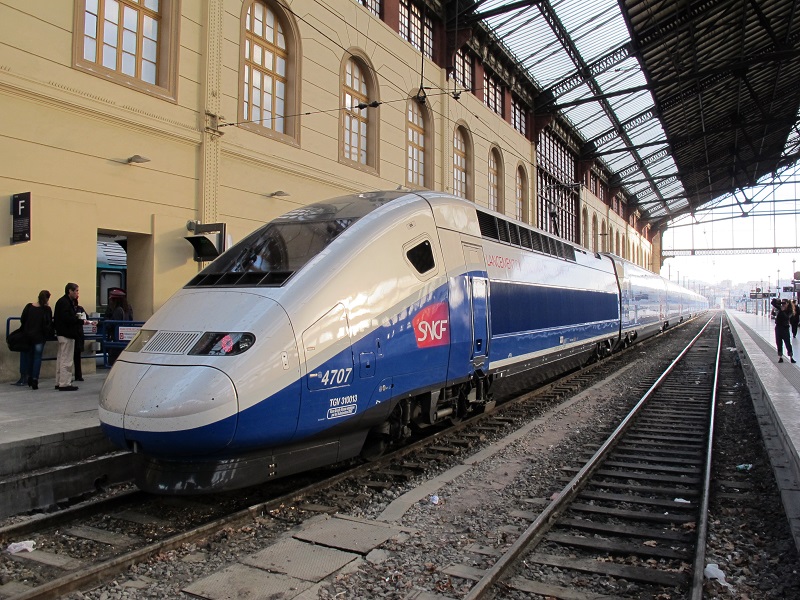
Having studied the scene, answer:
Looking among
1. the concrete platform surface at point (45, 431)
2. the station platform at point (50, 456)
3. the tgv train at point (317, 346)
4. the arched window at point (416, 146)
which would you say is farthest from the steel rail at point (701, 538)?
the arched window at point (416, 146)

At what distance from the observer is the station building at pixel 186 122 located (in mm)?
9430

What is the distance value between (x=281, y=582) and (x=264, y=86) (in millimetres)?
12081

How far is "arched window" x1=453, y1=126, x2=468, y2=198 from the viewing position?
2169 cm

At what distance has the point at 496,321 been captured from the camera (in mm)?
7980

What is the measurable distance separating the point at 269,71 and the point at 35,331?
26.3 feet

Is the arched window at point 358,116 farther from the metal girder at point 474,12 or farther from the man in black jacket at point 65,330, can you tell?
the man in black jacket at point 65,330

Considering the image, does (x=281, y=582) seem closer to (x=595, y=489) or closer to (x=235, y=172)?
(x=595, y=489)

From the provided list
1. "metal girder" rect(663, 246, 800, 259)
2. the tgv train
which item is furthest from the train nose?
"metal girder" rect(663, 246, 800, 259)

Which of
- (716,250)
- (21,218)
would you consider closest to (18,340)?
(21,218)

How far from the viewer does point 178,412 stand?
4.13 meters

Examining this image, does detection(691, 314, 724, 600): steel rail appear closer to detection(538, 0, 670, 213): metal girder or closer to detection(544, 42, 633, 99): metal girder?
detection(538, 0, 670, 213): metal girder

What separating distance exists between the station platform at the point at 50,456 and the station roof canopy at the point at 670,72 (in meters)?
18.1

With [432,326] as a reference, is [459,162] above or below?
above

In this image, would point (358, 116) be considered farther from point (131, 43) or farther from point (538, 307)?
point (538, 307)
